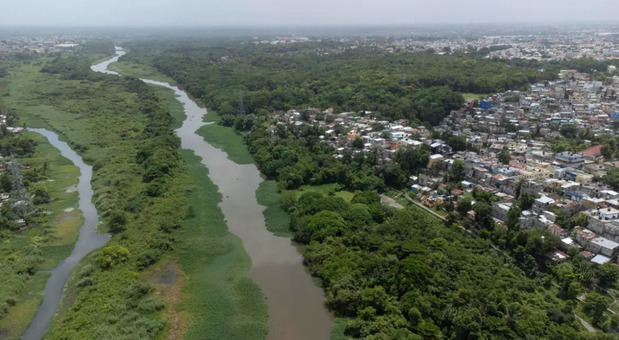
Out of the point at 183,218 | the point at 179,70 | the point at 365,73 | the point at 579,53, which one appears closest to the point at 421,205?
the point at 183,218

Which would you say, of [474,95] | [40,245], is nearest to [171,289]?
[40,245]

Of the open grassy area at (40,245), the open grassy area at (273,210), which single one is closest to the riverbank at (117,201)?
the open grassy area at (40,245)

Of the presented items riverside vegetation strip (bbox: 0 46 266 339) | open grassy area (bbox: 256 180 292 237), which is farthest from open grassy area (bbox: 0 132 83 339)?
open grassy area (bbox: 256 180 292 237)

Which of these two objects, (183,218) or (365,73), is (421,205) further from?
(365,73)

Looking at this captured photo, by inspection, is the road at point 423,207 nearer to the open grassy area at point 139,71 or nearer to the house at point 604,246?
the house at point 604,246

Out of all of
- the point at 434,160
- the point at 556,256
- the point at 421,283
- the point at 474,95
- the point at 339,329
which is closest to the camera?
the point at 339,329

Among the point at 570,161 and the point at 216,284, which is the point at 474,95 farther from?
the point at 216,284
